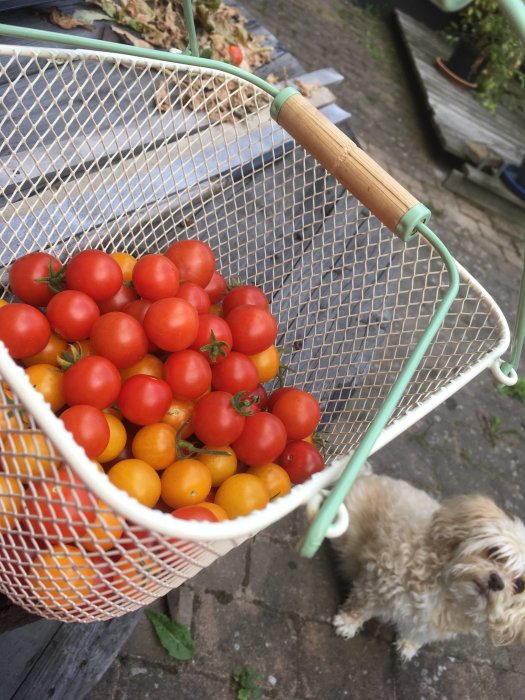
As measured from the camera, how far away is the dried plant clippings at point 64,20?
1.73 meters

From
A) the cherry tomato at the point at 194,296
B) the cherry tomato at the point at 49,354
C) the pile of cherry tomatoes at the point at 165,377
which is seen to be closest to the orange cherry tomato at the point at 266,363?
the pile of cherry tomatoes at the point at 165,377

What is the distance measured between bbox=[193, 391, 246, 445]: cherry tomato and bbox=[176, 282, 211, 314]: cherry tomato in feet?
0.60

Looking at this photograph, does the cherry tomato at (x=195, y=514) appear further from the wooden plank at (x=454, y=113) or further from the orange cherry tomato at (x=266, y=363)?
the wooden plank at (x=454, y=113)

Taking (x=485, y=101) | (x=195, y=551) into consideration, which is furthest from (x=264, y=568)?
(x=485, y=101)

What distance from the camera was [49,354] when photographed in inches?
36.4

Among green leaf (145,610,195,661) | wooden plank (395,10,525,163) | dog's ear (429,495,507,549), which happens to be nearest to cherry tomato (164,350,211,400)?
green leaf (145,610,195,661)

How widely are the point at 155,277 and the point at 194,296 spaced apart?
0.28 ft

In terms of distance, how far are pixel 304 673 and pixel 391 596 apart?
1.23 ft

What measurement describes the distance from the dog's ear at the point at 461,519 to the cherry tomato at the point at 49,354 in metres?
1.31

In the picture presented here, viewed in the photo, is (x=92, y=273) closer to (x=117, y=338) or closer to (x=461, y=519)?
(x=117, y=338)

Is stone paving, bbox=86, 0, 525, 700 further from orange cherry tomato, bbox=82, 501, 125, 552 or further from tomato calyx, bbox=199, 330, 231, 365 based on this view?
orange cherry tomato, bbox=82, 501, 125, 552

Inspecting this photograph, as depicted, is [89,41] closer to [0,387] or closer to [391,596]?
[0,387]

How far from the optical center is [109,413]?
36.2 inches

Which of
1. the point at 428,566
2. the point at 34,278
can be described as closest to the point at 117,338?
the point at 34,278
